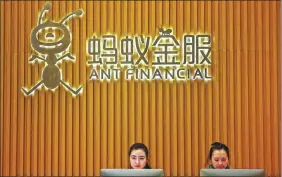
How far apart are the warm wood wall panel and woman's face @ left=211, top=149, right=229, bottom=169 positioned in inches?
36.8

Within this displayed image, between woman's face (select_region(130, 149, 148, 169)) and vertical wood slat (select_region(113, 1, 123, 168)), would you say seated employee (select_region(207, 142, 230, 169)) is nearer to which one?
woman's face (select_region(130, 149, 148, 169))

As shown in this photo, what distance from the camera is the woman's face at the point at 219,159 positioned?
533 centimetres

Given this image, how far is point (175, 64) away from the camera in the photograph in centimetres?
631

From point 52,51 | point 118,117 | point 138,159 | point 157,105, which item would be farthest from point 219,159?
point 52,51

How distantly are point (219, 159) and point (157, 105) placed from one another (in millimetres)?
1262

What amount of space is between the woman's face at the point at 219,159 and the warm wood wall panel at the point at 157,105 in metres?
0.93

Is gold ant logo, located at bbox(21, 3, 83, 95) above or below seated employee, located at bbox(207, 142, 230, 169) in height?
above

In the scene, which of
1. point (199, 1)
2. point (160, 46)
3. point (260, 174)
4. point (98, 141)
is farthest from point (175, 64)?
point (260, 174)

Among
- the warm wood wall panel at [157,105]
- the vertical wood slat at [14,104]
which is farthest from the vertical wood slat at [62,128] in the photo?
the vertical wood slat at [14,104]

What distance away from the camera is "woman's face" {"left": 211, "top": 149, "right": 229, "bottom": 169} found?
210 inches

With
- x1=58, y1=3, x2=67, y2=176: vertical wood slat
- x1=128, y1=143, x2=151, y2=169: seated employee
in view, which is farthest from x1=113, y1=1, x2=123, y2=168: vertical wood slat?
x1=128, y1=143, x2=151, y2=169: seated employee

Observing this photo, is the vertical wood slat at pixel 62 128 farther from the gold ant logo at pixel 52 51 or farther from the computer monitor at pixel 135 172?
the computer monitor at pixel 135 172

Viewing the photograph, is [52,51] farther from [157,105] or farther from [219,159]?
[219,159]

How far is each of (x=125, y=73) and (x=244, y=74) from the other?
1.37 m
